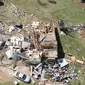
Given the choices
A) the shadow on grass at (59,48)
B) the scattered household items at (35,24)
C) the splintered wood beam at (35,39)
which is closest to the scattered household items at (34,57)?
the splintered wood beam at (35,39)

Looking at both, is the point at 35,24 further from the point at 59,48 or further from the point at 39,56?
the point at 39,56

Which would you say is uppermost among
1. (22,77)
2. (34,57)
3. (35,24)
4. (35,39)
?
(35,24)

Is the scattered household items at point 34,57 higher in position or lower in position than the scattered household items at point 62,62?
higher

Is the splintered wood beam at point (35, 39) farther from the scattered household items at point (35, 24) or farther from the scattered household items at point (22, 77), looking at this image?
the scattered household items at point (22, 77)

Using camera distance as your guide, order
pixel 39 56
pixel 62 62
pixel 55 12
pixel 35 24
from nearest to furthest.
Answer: pixel 39 56, pixel 62 62, pixel 35 24, pixel 55 12

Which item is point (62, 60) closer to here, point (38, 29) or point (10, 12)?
point (38, 29)

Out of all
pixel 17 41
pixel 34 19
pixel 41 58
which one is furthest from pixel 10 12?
pixel 41 58

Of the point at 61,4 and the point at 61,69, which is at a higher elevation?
the point at 61,4

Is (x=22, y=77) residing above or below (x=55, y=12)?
below

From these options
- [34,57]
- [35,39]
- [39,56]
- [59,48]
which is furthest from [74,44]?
[34,57]
